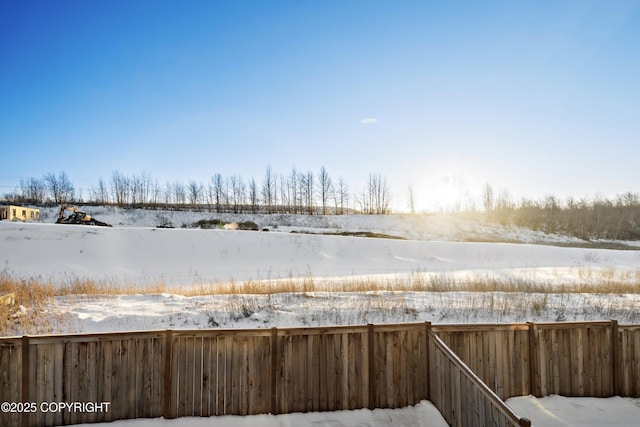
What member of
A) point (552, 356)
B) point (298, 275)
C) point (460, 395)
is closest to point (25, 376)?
point (460, 395)

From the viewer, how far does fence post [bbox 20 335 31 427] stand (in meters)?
5.22

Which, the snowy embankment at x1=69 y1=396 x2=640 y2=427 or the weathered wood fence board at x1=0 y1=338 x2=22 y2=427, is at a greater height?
the weathered wood fence board at x1=0 y1=338 x2=22 y2=427

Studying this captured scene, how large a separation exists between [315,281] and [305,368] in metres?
10.3

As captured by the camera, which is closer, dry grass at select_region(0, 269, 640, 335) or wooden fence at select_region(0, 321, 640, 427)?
wooden fence at select_region(0, 321, 640, 427)

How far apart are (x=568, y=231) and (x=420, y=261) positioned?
41654mm

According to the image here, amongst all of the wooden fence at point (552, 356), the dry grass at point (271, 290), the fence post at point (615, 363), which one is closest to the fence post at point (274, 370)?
the wooden fence at point (552, 356)

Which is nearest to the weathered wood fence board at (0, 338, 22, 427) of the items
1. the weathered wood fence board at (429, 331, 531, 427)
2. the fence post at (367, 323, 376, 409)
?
the fence post at (367, 323, 376, 409)

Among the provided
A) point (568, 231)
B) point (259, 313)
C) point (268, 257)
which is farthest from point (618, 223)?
point (259, 313)

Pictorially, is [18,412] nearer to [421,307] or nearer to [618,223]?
[421,307]

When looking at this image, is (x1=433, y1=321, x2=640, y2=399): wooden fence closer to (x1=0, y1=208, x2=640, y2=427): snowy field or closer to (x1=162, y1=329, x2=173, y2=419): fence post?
(x1=0, y1=208, x2=640, y2=427): snowy field

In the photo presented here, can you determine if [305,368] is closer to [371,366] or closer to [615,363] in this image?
[371,366]

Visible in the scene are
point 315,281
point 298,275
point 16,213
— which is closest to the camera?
point 315,281

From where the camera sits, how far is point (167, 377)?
18.1 ft

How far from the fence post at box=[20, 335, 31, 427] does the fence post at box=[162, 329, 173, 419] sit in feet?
6.28
